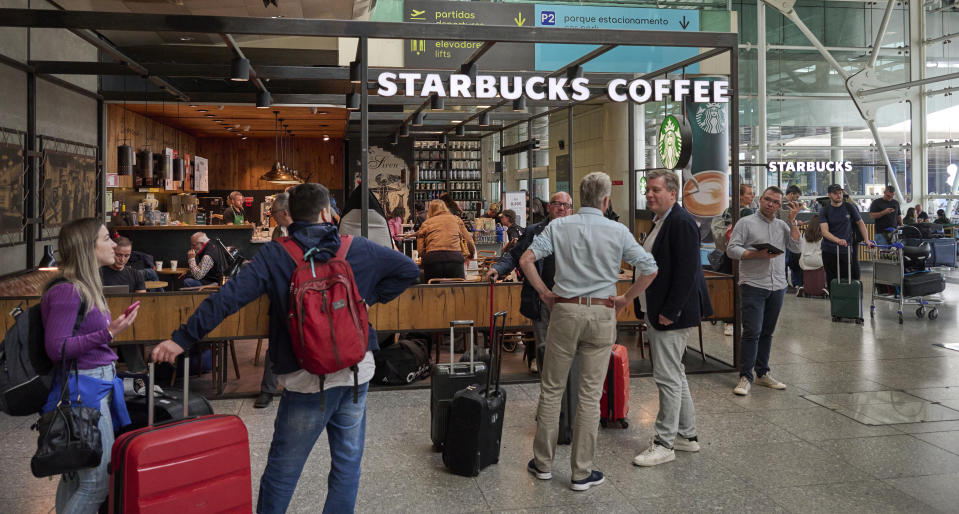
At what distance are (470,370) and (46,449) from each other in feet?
8.38

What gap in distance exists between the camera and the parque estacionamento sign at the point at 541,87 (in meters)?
6.87

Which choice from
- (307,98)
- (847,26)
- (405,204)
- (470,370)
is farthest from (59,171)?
(847,26)

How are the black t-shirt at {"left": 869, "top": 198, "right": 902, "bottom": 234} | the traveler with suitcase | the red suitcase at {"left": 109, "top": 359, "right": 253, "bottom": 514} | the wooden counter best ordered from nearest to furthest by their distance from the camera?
the red suitcase at {"left": 109, "top": 359, "right": 253, "bottom": 514} < the wooden counter < the traveler with suitcase < the black t-shirt at {"left": 869, "top": 198, "right": 902, "bottom": 234}

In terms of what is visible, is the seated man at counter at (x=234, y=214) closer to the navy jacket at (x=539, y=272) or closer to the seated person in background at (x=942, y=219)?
the navy jacket at (x=539, y=272)

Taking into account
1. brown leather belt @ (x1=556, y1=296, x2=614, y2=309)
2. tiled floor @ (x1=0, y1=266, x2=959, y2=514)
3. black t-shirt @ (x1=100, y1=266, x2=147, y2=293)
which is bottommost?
tiled floor @ (x1=0, y1=266, x2=959, y2=514)

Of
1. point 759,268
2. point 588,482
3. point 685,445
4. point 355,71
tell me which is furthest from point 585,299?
point 355,71

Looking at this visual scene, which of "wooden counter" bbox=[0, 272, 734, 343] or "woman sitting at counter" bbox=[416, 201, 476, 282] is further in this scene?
"woman sitting at counter" bbox=[416, 201, 476, 282]

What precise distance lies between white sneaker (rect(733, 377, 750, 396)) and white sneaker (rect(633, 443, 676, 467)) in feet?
5.69

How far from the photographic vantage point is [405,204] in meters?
19.2

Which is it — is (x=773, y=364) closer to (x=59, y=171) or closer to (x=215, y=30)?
(x=215, y=30)

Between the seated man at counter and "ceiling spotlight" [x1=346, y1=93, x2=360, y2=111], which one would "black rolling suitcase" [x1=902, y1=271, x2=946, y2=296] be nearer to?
"ceiling spotlight" [x1=346, y1=93, x2=360, y2=111]

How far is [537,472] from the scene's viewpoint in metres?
4.34

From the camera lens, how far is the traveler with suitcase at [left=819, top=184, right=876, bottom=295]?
1073 centimetres

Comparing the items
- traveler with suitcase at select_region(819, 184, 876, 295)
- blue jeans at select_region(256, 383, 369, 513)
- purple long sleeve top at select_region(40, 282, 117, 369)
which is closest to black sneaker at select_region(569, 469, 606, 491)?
blue jeans at select_region(256, 383, 369, 513)
